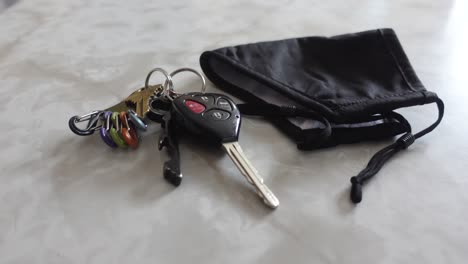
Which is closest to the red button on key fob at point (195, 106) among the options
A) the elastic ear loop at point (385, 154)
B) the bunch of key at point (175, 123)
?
the bunch of key at point (175, 123)

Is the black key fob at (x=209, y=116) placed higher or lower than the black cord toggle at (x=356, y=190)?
higher

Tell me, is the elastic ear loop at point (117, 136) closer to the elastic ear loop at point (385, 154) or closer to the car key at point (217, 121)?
the car key at point (217, 121)

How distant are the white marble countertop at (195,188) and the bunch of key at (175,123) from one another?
0.01 m

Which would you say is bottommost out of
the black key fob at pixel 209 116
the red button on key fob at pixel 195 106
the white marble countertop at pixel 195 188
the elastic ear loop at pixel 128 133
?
the white marble countertop at pixel 195 188

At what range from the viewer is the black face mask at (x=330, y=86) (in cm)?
48

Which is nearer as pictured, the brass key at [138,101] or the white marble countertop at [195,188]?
the white marble countertop at [195,188]

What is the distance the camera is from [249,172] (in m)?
0.43

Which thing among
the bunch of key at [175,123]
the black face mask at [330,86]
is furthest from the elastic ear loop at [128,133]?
the black face mask at [330,86]

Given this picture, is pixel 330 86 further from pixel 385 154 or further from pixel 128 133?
pixel 128 133

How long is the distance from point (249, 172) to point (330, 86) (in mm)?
161

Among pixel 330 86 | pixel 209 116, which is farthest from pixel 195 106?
pixel 330 86

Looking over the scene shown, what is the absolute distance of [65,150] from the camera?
18.7 inches

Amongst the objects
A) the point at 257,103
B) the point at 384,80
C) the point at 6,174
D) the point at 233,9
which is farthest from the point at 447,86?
the point at 6,174

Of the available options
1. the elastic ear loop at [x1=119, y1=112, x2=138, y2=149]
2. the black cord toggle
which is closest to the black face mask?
the black cord toggle
